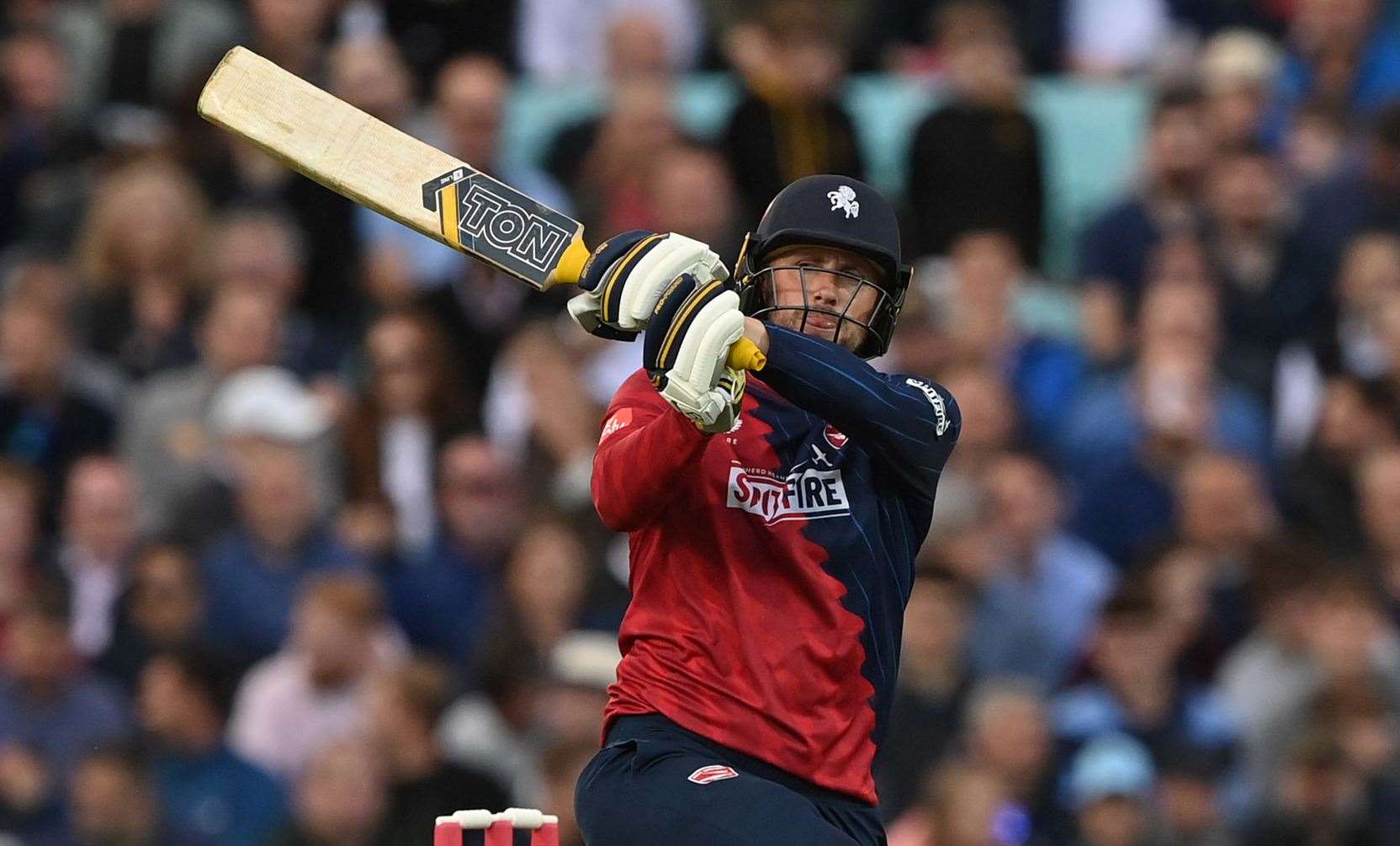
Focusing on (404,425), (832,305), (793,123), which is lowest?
(832,305)

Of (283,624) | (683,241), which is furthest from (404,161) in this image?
(283,624)

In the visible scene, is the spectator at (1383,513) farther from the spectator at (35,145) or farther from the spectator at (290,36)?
the spectator at (35,145)

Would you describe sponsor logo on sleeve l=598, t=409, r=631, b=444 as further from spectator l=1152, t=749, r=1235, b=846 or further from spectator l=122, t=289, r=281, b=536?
spectator l=122, t=289, r=281, b=536

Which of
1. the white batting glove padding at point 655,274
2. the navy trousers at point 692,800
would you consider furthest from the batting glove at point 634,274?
the navy trousers at point 692,800

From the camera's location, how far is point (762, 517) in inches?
217

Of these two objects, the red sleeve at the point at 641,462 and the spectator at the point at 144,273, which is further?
the spectator at the point at 144,273

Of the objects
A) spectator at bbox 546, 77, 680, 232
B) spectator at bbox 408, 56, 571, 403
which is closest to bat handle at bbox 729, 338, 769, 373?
spectator at bbox 408, 56, 571, 403

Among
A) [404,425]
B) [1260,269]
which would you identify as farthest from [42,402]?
[1260,269]

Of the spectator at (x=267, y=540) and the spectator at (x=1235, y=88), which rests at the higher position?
the spectator at (x=1235, y=88)

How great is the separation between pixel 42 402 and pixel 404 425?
64.0 inches

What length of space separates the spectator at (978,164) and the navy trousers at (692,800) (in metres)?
6.18

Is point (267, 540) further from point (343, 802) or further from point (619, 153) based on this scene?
point (619, 153)

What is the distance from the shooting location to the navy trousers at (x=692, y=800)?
17.1ft

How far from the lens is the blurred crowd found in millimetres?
9359
